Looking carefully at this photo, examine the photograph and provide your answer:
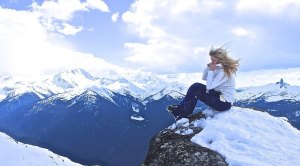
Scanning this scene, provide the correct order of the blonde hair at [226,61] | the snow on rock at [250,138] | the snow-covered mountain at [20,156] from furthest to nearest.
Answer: the snow-covered mountain at [20,156] < the blonde hair at [226,61] < the snow on rock at [250,138]

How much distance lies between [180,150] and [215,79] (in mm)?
3710

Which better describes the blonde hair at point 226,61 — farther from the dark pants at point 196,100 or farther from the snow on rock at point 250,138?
the snow on rock at point 250,138

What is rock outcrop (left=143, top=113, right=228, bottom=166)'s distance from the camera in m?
13.8

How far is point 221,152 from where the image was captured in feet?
45.4

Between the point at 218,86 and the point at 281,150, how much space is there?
4210 mm

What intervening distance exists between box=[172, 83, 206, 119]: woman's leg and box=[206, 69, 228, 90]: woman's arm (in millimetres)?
603

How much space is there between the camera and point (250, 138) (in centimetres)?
1471

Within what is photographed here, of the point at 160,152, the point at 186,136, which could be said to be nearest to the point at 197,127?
the point at 186,136

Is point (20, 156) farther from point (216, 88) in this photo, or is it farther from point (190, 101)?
point (216, 88)

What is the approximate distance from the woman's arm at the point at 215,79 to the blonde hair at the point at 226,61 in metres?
0.17

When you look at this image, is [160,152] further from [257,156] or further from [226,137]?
[257,156]

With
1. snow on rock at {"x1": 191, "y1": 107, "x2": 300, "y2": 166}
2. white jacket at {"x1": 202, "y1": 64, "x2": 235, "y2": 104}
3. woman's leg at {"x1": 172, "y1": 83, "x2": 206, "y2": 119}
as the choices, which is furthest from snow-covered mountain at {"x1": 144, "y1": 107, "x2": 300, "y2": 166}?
white jacket at {"x1": 202, "y1": 64, "x2": 235, "y2": 104}

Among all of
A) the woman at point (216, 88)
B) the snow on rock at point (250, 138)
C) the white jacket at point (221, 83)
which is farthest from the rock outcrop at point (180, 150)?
the white jacket at point (221, 83)

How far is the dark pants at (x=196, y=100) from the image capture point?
56.4 feet
